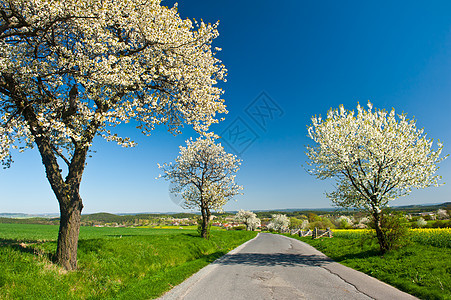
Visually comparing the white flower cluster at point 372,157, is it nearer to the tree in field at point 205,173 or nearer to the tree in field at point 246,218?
the tree in field at point 205,173

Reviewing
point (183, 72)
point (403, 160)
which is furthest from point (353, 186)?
point (183, 72)

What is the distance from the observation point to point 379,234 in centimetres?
1538

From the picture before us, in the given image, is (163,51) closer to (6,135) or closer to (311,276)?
(6,135)

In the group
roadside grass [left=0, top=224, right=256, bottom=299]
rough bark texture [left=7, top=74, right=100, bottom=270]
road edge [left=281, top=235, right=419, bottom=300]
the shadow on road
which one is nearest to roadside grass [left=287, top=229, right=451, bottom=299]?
road edge [left=281, top=235, right=419, bottom=300]

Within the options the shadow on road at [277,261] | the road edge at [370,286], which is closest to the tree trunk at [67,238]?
the shadow on road at [277,261]

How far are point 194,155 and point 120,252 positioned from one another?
1809 cm

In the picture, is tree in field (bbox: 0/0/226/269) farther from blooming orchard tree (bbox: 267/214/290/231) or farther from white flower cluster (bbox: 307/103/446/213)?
blooming orchard tree (bbox: 267/214/290/231)

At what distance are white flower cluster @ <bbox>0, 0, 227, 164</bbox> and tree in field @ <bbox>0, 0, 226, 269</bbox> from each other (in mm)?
36

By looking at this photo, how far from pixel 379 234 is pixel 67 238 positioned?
700 inches

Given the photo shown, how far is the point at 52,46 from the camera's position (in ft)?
30.1

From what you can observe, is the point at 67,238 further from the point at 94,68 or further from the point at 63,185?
the point at 94,68

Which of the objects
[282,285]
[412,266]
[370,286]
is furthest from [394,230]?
[282,285]

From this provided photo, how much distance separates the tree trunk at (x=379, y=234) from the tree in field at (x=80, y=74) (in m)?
13.5

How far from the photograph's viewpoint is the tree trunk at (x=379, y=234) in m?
15.2
